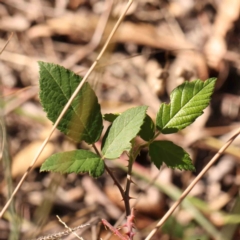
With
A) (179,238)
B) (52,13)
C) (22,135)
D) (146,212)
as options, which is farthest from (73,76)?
(52,13)

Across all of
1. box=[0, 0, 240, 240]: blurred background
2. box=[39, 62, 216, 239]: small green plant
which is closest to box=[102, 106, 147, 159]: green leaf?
box=[39, 62, 216, 239]: small green plant

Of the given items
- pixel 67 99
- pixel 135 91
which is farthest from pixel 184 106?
pixel 135 91

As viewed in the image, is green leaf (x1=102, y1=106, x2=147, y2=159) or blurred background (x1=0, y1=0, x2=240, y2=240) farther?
blurred background (x1=0, y1=0, x2=240, y2=240)

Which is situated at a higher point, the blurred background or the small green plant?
the small green plant

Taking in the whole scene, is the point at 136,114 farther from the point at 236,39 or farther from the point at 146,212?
the point at 236,39

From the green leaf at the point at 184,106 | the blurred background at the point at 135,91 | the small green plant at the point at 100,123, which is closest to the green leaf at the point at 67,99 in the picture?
the small green plant at the point at 100,123

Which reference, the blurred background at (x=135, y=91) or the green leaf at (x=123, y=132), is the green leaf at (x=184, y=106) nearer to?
the green leaf at (x=123, y=132)

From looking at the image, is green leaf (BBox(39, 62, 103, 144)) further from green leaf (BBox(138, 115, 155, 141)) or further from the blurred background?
the blurred background
